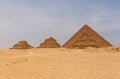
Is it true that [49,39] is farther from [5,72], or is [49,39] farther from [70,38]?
[5,72]

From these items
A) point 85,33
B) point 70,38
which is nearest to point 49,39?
point 70,38

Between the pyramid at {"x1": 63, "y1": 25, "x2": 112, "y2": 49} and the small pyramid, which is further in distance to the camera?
the small pyramid

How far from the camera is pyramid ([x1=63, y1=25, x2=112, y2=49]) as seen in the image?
68062 millimetres

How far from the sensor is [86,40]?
230 feet

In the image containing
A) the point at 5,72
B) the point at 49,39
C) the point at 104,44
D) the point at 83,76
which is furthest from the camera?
the point at 49,39

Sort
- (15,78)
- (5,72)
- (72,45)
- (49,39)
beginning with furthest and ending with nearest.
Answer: (49,39) → (72,45) → (5,72) → (15,78)

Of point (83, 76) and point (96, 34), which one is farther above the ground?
point (96, 34)

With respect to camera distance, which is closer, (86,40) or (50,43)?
(86,40)

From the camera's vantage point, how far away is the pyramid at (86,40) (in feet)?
223

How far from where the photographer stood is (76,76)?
11242 mm

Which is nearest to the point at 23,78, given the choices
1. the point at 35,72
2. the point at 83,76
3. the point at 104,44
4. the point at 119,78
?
the point at 35,72

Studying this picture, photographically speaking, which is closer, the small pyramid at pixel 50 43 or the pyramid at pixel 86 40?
the pyramid at pixel 86 40

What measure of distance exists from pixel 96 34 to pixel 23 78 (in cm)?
6605

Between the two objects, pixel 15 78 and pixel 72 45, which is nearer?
pixel 15 78
